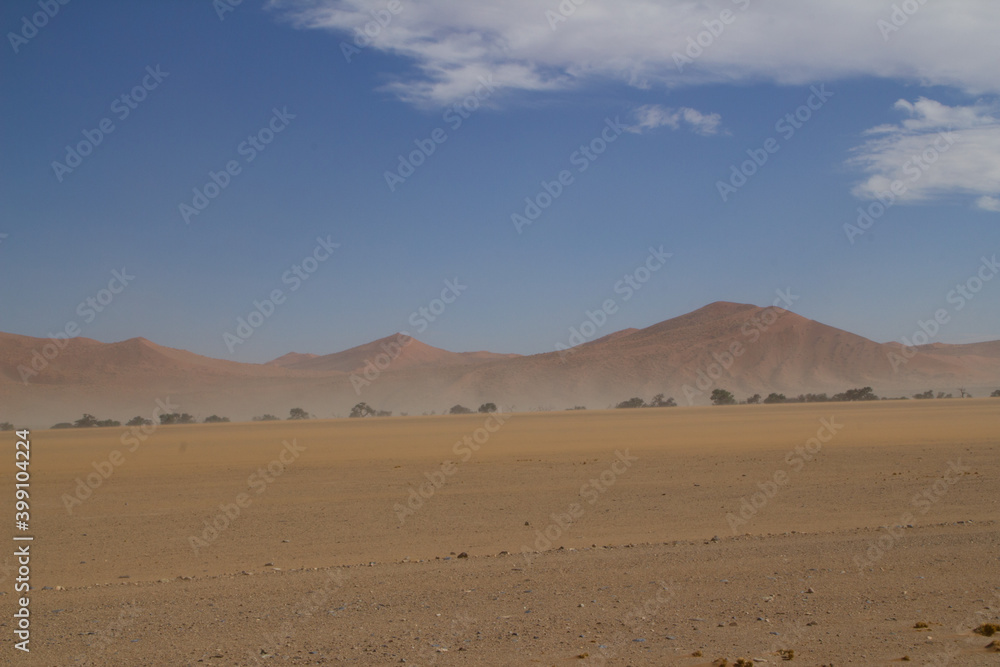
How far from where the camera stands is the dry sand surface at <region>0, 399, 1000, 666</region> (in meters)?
6.23

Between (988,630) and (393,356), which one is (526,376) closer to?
(393,356)

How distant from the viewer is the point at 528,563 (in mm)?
9078

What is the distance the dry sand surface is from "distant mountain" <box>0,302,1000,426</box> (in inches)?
2914

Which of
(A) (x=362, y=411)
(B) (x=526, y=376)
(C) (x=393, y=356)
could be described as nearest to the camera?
(A) (x=362, y=411)

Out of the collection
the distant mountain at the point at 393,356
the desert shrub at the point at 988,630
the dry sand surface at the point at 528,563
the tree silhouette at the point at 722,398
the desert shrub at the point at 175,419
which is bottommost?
the desert shrub at the point at 988,630

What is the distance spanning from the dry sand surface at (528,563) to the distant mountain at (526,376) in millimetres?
74003

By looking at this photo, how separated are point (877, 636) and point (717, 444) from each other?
2114 centimetres

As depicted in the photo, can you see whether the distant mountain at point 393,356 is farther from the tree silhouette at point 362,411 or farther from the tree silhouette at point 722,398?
the tree silhouette at point 722,398

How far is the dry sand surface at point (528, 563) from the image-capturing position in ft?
20.4

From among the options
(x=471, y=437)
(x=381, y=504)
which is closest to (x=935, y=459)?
(x=381, y=504)

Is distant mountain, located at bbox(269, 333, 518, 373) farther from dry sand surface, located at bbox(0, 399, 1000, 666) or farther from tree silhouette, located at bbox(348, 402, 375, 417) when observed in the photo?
dry sand surface, located at bbox(0, 399, 1000, 666)

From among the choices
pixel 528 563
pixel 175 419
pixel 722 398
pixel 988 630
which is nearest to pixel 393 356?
pixel 175 419

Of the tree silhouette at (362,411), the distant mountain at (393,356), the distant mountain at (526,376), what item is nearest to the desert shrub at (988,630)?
the tree silhouette at (362,411)

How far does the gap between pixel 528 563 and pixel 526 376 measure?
101 meters
